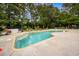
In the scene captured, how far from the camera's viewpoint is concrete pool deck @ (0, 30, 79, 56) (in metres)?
3.33

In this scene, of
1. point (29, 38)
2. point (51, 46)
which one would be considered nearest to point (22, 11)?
point (29, 38)

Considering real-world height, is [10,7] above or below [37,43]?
above

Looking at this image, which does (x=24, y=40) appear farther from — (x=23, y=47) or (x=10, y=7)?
(x=10, y=7)

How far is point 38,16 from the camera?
11.1 ft

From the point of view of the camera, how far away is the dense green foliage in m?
3.35

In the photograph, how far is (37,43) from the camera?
11.0 feet

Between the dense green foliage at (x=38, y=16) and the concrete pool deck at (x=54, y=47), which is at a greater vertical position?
the dense green foliage at (x=38, y=16)

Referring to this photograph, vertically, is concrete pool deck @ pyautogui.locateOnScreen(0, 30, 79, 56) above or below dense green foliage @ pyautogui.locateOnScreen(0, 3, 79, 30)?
below

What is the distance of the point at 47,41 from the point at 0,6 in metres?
0.85

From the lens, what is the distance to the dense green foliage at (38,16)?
335 cm

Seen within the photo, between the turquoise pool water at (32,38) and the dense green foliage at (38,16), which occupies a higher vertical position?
the dense green foliage at (38,16)

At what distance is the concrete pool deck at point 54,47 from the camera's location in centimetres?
333

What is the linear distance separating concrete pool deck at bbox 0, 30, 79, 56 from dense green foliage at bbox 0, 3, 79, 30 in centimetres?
15

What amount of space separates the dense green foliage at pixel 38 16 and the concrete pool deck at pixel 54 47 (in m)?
0.15
